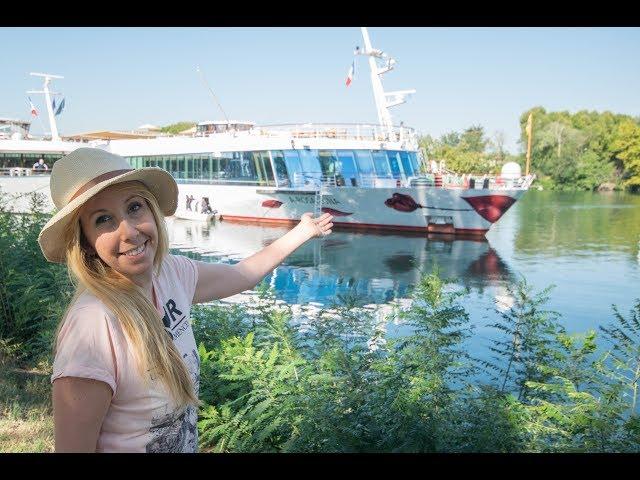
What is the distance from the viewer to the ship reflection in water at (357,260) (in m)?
11.4

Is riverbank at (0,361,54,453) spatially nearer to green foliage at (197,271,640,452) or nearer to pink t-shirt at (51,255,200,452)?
green foliage at (197,271,640,452)

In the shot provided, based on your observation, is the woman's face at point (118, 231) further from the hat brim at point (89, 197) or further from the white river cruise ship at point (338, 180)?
the white river cruise ship at point (338, 180)

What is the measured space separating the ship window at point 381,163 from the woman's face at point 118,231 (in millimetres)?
22867

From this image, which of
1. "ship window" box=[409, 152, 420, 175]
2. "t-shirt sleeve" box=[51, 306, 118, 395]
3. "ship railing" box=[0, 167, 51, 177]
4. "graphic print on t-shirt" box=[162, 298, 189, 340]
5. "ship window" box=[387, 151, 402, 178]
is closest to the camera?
"t-shirt sleeve" box=[51, 306, 118, 395]

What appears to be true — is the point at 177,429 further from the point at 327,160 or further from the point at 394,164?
the point at 394,164

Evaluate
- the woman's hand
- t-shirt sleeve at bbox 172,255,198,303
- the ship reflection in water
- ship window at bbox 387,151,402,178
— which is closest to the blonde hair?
t-shirt sleeve at bbox 172,255,198,303

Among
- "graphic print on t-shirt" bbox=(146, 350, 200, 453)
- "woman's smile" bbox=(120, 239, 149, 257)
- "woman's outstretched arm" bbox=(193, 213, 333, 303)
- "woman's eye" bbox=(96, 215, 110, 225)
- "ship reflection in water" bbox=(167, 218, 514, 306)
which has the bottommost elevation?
"ship reflection in water" bbox=(167, 218, 514, 306)

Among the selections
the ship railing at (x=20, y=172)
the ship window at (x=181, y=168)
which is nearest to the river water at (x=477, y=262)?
the ship window at (x=181, y=168)

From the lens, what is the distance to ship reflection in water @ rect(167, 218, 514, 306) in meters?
11.4

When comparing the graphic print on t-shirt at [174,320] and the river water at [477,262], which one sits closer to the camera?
the graphic print on t-shirt at [174,320]

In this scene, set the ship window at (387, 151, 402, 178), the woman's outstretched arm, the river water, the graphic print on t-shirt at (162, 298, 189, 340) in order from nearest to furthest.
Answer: the graphic print on t-shirt at (162, 298, 189, 340)
the woman's outstretched arm
the river water
the ship window at (387, 151, 402, 178)
